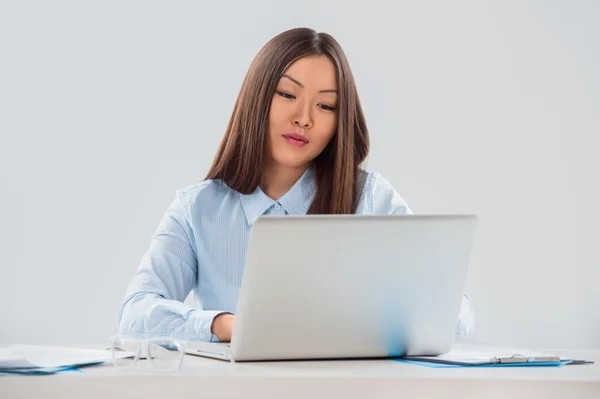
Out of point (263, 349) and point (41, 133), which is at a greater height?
point (41, 133)

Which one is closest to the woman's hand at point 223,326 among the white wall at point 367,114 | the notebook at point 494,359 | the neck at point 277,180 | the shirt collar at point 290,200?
the notebook at point 494,359

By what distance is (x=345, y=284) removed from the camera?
1.17 meters

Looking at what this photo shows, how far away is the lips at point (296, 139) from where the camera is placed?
2078 millimetres

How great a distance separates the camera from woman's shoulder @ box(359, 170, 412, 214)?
2189 mm

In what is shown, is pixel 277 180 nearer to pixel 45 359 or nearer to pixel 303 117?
pixel 303 117

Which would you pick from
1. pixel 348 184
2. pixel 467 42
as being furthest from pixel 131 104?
pixel 348 184

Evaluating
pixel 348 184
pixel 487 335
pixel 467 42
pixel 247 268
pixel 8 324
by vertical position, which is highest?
pixel 467 42

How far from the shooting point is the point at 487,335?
3844 millimetres

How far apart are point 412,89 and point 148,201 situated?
4.16ft

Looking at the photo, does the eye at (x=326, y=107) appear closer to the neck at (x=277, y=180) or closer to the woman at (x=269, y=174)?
the woman at (x=269, y=174)

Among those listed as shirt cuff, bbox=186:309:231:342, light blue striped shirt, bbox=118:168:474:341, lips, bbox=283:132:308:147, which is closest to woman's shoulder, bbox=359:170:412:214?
light blue striped shirt, bbox=118:168:474:341

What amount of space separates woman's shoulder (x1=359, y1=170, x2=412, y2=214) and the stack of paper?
108 centimetres

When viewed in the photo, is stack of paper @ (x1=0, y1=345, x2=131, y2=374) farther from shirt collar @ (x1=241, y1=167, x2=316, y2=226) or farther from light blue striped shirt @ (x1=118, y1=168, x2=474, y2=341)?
shirt collar @ (x1=241, y1=167, x2=316, y2=226)

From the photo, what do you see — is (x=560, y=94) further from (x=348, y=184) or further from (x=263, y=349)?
(x=263, y=349)
